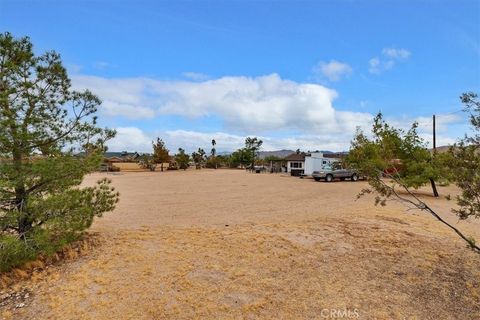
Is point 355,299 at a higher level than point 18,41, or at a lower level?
lower

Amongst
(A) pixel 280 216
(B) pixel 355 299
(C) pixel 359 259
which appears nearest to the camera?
(B) pixel 355 299

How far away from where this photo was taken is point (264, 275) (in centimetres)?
507

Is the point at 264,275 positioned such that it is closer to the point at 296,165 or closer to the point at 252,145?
the point at 296,165

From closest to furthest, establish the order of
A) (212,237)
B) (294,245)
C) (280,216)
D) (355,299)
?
(355,299), (294,245), (212,237), (280,216)

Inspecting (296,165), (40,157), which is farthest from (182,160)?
(40,157)

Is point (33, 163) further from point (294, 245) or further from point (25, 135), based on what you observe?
point (294, 245)

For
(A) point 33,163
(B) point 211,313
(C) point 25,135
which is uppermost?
(C) point 25,135

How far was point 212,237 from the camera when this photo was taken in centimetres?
700

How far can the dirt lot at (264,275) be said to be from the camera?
163 inches

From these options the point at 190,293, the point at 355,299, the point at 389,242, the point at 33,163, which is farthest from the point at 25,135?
the point at 389,242

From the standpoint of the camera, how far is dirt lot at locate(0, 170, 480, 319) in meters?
4.15

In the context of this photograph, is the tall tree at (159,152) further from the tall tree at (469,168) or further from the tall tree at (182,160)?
the tall tree at (469,168)

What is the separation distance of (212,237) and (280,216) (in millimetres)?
3390

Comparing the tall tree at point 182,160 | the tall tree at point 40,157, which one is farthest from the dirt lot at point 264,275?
the tall tree at point 182,160
